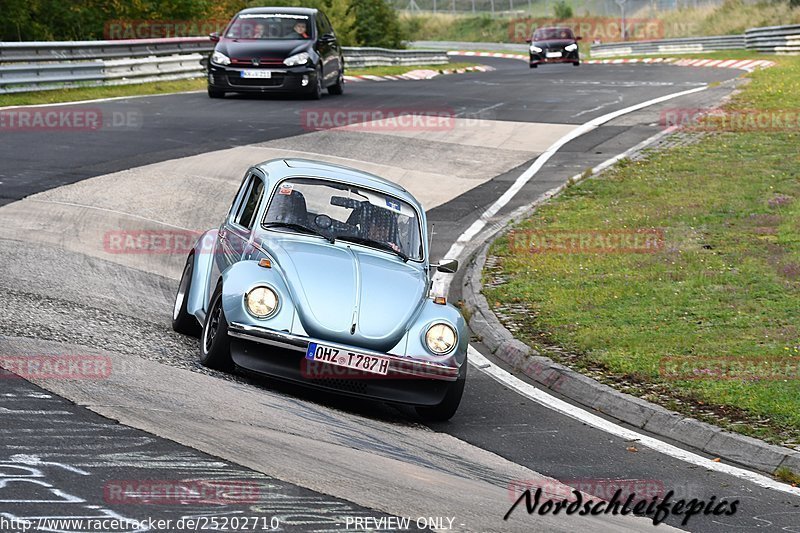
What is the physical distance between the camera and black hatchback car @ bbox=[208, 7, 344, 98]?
83.0 feet

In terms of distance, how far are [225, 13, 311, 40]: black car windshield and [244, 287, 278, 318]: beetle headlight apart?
62.1 feet

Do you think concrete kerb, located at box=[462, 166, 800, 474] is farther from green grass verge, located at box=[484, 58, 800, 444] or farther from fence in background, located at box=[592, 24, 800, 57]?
fence in background, located at box=[592, 24, 800, 57]

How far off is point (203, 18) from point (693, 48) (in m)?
25.5

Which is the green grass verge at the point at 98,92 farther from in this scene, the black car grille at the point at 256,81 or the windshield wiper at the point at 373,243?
the windshield wiper at the point at 373,243

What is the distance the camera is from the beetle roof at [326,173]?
945 centimetres

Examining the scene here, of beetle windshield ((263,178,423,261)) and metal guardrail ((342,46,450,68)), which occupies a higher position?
metal guardrail ((342,46,450,68))

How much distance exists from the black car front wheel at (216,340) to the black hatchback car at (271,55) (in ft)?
57.2

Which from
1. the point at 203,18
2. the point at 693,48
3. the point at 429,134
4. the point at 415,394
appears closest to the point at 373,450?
the point at 415,394

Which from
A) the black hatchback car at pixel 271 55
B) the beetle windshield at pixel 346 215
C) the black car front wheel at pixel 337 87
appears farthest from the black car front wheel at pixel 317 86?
the beetle windshield at pixel 346 215

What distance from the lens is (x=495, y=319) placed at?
11359 millimetres

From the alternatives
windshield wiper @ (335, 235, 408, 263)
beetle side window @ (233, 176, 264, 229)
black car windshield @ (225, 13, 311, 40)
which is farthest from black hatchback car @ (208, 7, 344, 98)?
windshield wiper @ (335, 235, 408, 263)

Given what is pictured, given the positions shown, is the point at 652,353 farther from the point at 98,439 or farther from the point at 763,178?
the point at 763,178

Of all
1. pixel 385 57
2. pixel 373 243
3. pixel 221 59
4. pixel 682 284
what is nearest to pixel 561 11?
pixel 385 57

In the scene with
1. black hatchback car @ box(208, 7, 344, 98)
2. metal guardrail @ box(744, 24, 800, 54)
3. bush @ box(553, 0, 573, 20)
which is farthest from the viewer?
bush @ box(553, 0, 573, 20)
